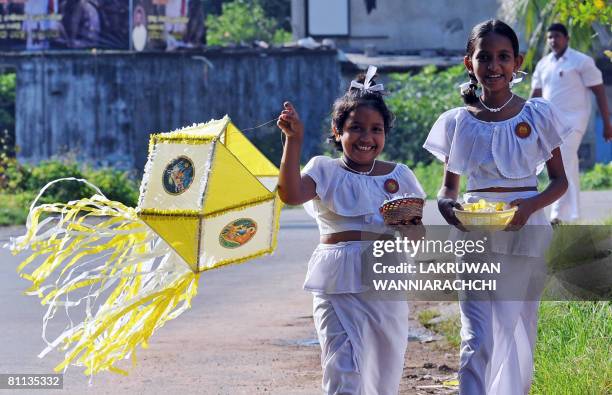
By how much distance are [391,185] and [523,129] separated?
2.03 feet

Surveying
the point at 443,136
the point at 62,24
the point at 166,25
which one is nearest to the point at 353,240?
the point at 443,136

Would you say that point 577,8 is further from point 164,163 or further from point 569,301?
point 164,163

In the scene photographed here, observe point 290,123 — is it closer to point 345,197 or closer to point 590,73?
point 345,197

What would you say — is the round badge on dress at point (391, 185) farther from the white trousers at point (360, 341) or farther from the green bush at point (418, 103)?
the green bush at point (418, 103)

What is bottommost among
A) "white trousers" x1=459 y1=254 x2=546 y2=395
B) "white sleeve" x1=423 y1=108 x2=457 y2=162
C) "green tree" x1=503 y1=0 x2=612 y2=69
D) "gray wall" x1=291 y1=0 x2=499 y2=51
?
"white trousers" x1=459 y1=254 x2=546 y2=395

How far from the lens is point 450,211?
6258mm

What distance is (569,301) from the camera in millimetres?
8953

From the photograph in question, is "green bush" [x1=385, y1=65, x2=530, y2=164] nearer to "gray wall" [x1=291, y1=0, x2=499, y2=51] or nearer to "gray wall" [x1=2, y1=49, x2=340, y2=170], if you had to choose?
"gray wall" [x1=2, y1=49, x2=340, y2=170]

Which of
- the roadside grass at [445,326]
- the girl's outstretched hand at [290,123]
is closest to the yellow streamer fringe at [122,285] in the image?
the girl's outstretched hand at [290,123]

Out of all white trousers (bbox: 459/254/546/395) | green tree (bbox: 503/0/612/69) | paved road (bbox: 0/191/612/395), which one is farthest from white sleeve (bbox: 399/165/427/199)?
green tree (bbox: 503/0/612/69)

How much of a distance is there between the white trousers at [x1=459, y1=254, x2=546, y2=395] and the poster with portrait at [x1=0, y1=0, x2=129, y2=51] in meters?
26.9

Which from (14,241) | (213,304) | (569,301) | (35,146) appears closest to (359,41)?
(35,146)

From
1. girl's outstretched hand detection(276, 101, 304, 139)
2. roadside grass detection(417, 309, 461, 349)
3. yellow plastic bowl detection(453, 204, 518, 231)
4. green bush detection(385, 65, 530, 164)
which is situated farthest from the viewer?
green bush detection(385, 65, 530, 164)

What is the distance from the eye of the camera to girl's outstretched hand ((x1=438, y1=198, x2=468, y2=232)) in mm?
6211
